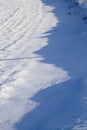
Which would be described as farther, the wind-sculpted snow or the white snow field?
the wind-sculpted snow

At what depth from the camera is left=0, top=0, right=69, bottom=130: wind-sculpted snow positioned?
759cm

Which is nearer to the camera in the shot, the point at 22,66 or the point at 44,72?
the point at 44,72

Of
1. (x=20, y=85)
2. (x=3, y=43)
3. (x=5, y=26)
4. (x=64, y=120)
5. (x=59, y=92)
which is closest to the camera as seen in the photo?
(x=64, y=120)

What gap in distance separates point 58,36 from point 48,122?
6.06 meters

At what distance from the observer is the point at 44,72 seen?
9.31m

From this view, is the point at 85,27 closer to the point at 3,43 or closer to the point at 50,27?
the point at 50,27

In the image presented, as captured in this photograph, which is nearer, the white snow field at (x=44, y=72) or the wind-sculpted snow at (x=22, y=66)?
the white snow field at (x=44, y=72)

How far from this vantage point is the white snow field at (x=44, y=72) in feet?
22.8

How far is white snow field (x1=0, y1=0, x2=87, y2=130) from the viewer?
22.8 feet

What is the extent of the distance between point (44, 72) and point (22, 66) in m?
0.71

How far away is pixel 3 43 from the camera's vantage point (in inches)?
481

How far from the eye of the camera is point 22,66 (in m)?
9.78

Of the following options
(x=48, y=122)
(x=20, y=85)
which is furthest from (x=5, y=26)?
(x=48, y=122)

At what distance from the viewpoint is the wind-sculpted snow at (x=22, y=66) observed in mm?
7591
